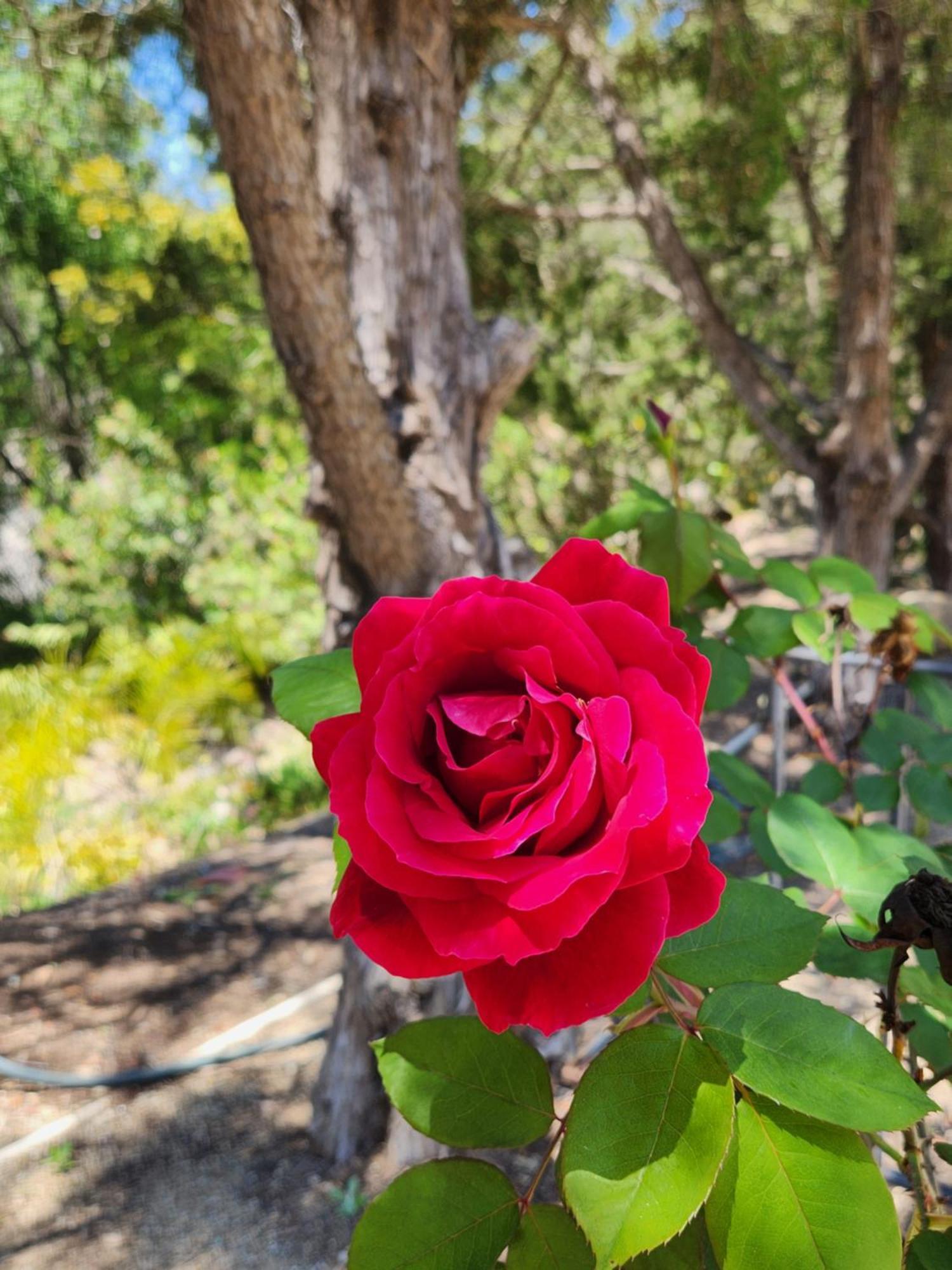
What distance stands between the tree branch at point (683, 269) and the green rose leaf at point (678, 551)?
450 centimetres

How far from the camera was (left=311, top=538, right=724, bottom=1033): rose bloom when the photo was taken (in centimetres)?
39

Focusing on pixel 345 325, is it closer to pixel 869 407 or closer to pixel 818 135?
pixel 869 407

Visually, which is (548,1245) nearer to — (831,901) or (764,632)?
(831,901)

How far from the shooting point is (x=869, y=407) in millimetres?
4945

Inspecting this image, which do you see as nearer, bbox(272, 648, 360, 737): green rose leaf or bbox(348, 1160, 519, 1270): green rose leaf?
bbox(348, 1160, 519, 1270): green rose leaf

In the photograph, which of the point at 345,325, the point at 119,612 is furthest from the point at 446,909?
the point at 119,612

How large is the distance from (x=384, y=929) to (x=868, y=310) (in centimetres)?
512

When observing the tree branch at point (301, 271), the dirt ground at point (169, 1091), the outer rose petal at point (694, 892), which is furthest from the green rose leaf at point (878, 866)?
the dirt ground at point (169, 1091)

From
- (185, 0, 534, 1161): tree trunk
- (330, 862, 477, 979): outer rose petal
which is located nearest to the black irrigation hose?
(185, 0, 534, 1161): tree trunk

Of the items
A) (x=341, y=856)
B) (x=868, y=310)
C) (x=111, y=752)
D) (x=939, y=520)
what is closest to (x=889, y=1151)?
(x=341, y=856)

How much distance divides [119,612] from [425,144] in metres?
6.97

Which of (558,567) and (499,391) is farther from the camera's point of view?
(499,391)

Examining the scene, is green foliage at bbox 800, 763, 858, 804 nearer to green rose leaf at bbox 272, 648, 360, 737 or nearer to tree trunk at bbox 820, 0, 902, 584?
green rose leaf at bbox 272, 648, 360, 737

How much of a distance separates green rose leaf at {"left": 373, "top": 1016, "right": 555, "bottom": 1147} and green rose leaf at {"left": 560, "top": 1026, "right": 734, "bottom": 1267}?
123 millimetres
